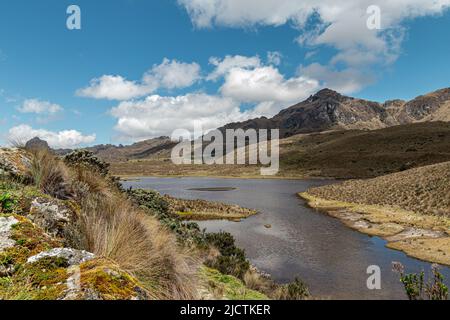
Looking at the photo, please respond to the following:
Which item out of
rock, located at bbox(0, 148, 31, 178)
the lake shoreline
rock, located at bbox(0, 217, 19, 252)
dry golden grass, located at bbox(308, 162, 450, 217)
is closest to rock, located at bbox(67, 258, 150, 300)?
rock, located at bbox(0, 217, 19, 252)

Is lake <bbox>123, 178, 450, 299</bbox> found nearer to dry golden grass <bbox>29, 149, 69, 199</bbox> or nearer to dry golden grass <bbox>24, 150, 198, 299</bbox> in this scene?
dry golden grass <bbox>24, 150, 198, 299</bbox>

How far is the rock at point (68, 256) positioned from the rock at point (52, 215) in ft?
5.66

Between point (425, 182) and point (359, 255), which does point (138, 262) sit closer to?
point (359, 255)

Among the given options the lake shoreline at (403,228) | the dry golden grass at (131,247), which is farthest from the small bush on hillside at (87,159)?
the lake shoreline at (403,228)

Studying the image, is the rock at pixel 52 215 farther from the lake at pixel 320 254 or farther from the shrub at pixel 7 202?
the lake at pixel 320 254

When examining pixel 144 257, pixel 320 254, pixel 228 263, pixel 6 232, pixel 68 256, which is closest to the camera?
pixel 68 256

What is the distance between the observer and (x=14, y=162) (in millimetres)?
8867

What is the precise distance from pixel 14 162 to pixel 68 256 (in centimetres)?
619

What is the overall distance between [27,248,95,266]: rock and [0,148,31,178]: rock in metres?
4.93

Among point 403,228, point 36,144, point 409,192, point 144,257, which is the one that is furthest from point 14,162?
point 409,192

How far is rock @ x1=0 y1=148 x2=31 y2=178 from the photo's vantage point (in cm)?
836

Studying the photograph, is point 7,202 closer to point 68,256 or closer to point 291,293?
point 68,256

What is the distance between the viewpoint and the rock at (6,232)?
416 cm

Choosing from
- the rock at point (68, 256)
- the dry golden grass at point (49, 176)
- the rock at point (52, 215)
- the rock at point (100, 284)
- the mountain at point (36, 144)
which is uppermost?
the mountain at point (36, 144)
